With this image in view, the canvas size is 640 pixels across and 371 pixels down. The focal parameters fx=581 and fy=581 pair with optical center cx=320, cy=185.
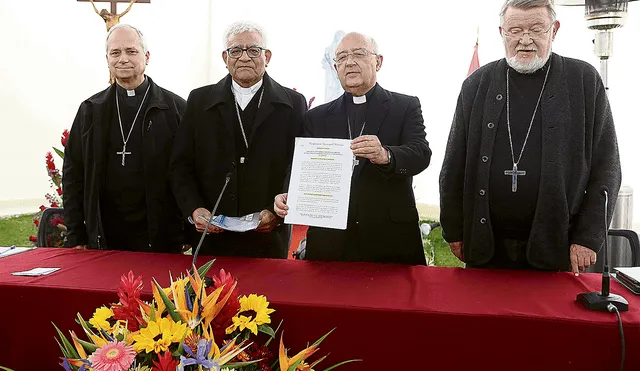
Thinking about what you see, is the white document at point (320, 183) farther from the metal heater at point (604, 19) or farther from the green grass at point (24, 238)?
the green grass at point (24, 238)

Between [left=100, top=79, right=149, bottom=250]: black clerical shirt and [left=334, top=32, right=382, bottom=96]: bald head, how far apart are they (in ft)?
3.64

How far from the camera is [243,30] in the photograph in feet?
8.96

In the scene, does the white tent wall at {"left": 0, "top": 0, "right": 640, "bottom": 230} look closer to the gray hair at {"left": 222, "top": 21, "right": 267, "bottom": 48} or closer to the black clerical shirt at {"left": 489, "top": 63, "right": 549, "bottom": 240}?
the black clerical shirt at {"left": 489, "top": 63, "right": 549, "bottom": 240}

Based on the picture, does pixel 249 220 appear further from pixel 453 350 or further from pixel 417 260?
pixel 453 350

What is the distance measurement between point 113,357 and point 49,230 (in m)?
2.18

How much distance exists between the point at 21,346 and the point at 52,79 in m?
5.51

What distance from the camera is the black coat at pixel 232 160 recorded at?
2771 mm

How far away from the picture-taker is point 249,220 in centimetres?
250

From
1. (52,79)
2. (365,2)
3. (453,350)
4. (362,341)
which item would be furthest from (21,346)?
(365,2)

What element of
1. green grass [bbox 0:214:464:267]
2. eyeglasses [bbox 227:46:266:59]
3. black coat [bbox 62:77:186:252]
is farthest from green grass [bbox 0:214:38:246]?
eyeglasses [bbox 227:46:266:59]

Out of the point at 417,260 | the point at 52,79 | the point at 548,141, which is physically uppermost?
the point at 52,79

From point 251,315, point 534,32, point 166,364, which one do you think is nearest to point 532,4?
point 534,32

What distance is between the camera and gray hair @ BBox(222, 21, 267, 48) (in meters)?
2.73

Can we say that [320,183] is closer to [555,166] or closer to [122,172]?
[555,166]
